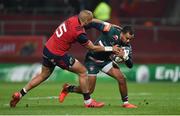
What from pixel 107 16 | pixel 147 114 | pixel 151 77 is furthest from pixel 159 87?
pixel 147 114

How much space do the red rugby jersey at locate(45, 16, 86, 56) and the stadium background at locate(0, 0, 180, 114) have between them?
11315 millimetres

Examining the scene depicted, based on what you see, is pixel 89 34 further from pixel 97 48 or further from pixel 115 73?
pixel 97 48

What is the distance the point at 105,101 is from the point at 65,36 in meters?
3.18

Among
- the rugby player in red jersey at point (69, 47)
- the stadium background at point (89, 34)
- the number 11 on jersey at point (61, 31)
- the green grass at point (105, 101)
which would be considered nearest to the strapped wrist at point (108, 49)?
the rugby player in red jersey at point (69, 47)

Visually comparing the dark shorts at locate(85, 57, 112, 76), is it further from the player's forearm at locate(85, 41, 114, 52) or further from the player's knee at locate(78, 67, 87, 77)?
the player's knee at locate(78, 67, 87, 77)

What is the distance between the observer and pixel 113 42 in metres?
17.3

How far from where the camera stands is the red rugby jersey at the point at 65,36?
16.5m

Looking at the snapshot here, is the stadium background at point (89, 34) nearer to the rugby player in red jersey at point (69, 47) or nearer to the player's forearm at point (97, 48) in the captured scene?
the rugby player in red jersey at point (69, 47)

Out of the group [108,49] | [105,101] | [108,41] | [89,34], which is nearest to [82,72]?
[108,49]

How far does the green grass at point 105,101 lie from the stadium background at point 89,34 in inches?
52.5

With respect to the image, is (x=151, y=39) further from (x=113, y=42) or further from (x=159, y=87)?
(x=113, y=42)

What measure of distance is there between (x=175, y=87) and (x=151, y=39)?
6.65 metres

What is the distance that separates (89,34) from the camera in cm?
3114

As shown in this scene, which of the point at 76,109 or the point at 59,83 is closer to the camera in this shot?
the point at 76,109
